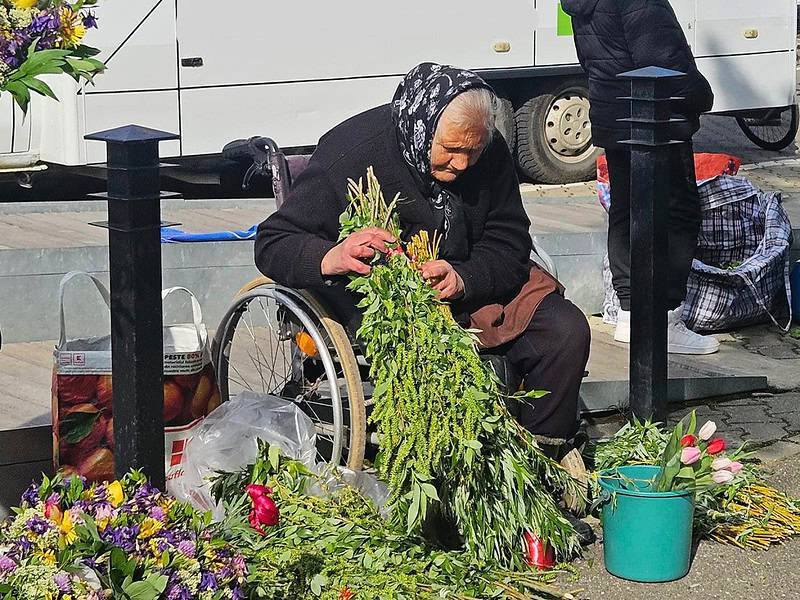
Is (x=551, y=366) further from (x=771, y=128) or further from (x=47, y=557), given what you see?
(x=771, y=128)

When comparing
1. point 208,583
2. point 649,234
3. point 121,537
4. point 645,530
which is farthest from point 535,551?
point 121,537

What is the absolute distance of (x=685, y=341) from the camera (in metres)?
5.77

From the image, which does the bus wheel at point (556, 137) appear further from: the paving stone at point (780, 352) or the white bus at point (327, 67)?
the paving stone at point (780, 352)

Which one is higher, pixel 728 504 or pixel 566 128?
pixel 566 128

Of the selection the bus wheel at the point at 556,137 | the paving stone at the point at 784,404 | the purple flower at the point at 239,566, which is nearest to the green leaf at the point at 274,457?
the purple flower at the point at 239,566

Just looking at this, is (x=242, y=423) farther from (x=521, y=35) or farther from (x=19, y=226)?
(x=521, y=35)

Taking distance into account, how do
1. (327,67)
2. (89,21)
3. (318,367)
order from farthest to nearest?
(327,67)
(318,367)
(89,21)

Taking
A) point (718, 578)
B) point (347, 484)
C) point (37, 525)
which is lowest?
point (718, 578)

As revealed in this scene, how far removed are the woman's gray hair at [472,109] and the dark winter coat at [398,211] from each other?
0.73 feet

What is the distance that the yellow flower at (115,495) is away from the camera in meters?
2.48

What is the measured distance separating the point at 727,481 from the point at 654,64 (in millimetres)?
2298

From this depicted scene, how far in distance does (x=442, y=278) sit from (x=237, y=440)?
2.36 feet

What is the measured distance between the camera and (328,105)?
859 cm

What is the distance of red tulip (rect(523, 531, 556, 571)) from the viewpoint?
3.42 meters
